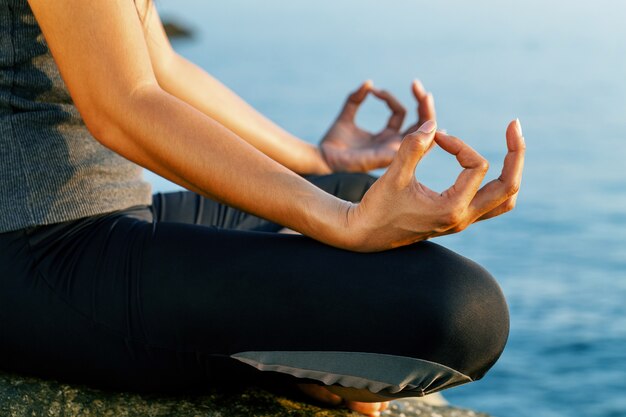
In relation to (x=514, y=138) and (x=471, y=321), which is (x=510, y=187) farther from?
(x=471, y=321)

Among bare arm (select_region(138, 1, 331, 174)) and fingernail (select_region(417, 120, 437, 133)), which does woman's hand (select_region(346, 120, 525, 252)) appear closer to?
fingernail (select_region(417, 120, 437, 133))

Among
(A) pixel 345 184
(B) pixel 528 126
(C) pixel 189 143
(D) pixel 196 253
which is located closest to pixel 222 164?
(C) pixel 189 143

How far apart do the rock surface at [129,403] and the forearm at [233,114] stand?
88 centimetres

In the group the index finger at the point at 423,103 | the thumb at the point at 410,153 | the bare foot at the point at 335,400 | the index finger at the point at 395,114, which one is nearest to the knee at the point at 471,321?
the thumb at the point at 410,153

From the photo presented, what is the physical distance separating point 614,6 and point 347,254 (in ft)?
118

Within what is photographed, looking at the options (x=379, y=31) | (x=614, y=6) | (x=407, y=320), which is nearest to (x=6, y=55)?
(x=407, y=320)

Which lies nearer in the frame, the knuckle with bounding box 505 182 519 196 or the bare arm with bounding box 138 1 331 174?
the knuckle with bounding box 505 182 519 196

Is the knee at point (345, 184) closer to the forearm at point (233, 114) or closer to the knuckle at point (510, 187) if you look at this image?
the forearm at point (233, 114)

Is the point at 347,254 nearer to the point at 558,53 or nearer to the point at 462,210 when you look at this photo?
the point at 462,210

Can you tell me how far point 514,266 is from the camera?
753 cm

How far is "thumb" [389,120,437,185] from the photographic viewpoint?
1.48 m

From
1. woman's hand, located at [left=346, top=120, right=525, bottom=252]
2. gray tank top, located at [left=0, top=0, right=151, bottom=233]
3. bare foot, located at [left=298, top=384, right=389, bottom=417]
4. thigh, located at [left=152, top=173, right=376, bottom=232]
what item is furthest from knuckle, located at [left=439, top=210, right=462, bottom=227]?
thigh, located at [left=152, top=173, right=376, bottom=232]

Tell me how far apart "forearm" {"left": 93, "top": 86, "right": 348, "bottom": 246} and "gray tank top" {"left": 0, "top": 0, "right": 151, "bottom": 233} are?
0.60ft

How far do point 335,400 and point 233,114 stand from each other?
100 cm
